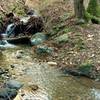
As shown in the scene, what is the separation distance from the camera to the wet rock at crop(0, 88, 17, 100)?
8.66 metres

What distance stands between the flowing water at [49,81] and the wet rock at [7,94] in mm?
583

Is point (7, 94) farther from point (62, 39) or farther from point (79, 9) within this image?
point (79, 9)

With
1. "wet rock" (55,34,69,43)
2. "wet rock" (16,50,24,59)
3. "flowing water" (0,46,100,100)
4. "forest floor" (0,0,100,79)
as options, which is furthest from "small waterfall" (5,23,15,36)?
"flowing water" (0,46,100,100)

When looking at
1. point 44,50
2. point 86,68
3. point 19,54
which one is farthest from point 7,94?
point 44,50

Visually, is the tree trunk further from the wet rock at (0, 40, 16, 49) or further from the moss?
the wet rock at (0, 40, 16, 49)

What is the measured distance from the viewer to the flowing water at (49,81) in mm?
9484

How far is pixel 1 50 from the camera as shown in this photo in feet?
47.2

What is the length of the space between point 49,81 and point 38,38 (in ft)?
17.5

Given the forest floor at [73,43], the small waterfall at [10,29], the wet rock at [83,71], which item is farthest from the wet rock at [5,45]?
the wet rock at [83,71]

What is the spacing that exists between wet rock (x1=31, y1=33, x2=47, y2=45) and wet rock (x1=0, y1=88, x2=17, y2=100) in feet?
20.5

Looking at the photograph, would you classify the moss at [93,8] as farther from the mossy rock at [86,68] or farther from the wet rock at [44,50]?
the mossy rock at [86,68]

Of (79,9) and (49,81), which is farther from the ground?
(79,9)

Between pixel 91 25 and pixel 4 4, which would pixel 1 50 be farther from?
pixel 4 4

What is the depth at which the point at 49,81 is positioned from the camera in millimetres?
10609
